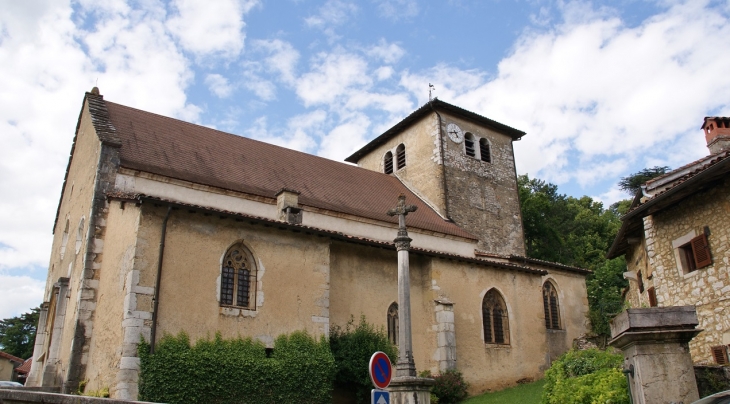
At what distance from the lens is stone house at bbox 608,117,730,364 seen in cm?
1149

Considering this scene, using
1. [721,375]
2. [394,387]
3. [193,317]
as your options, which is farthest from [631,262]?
[193,317]

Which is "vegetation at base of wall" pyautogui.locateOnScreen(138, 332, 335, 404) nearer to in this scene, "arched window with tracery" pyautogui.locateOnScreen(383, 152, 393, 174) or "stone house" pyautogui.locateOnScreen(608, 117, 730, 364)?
"stone house" pyautogui.locateOnScreen(608, 117, 730, 364)

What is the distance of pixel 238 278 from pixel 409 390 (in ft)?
23.0

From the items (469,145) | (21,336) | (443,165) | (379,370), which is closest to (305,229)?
(379,370)

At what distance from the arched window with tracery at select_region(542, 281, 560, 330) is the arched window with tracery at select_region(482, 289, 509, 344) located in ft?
9.76

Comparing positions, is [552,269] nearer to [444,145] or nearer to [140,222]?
[444,145]

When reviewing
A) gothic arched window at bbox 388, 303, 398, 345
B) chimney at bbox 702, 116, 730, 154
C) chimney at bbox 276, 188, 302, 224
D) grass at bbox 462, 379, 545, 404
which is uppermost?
chimney at bbox 702, 116, 730, 154

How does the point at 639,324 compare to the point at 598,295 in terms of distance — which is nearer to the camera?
the point at 639,324

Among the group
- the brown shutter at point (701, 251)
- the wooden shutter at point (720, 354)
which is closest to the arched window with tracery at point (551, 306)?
the brown shutter at point (701, 251)

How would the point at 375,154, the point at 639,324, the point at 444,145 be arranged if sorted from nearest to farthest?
1. the point at 639,324
2. the point at 444,145
3. the point at 375,154

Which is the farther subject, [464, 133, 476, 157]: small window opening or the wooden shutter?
[464, 133, 476, 157]: small window opening

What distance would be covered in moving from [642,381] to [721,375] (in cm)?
195

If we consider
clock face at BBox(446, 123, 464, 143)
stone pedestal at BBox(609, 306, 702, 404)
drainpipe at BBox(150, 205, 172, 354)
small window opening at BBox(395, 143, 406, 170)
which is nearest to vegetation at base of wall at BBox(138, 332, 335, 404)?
drainpipe at BBox(150, 205, 172, 354)

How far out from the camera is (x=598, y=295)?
116 ft
